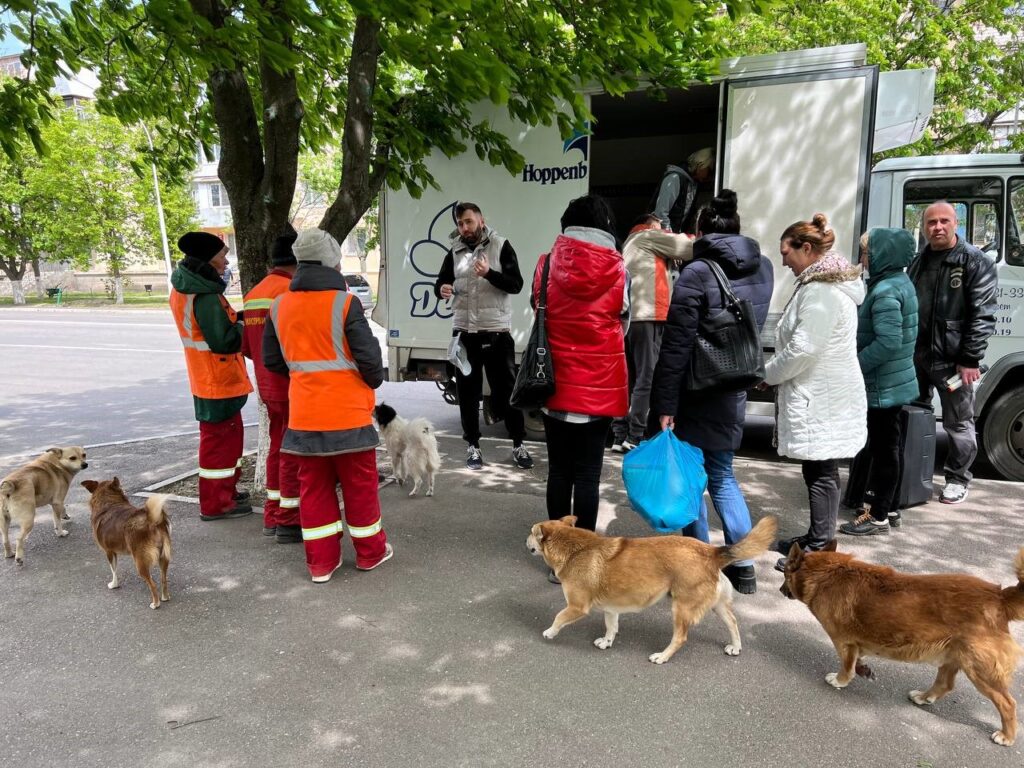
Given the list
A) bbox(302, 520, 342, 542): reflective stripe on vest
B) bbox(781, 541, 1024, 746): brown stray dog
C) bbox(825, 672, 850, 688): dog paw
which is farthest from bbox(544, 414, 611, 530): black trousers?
bbox(825, 672, 850, 688): dog paw

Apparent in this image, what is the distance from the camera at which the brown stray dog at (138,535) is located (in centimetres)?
340

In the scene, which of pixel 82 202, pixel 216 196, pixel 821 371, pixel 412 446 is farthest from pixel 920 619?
pixel 216 196

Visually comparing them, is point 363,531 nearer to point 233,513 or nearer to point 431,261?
point 233,513

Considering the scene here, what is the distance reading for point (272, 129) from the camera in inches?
185

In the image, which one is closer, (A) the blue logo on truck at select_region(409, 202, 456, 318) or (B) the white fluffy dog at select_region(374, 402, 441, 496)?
(B) the white fluffy dog at select_region(374, 402, 441, 496)

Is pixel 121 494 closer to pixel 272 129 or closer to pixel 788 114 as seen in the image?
pixel 272 129

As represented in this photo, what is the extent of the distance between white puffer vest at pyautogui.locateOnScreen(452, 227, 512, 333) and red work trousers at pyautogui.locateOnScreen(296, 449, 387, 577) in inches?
83.3

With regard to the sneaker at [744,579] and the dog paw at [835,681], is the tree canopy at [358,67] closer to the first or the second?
the sneaker at [744,579]

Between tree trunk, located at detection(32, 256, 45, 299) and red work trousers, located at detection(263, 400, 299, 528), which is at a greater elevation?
tree trunk, located at detection(32, 256, 45, 299)

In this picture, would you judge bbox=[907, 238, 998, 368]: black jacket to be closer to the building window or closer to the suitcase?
the suitcase

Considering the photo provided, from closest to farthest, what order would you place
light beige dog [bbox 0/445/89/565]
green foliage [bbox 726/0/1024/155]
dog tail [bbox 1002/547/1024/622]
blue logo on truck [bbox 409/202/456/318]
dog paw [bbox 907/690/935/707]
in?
1. dog tail [bbox 1002/547/1024/622]
2. dog paw [bbox 907/690/935/707]
3. light beige dog [bbox 0/445/89/565]
4. blue logo on truck [bbox 409/202/456/318]
5. green foliage [bbox 726/0/1024/155]

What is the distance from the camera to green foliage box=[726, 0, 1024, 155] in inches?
496

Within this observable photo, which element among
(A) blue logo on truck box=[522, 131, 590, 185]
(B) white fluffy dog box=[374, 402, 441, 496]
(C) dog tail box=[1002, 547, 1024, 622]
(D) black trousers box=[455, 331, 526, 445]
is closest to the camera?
(C) dog tail box=[1002, 547, 1024, 622]

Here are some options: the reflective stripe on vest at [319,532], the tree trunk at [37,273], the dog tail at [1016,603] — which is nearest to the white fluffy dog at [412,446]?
the reflective stripe on vest at [319,532]
